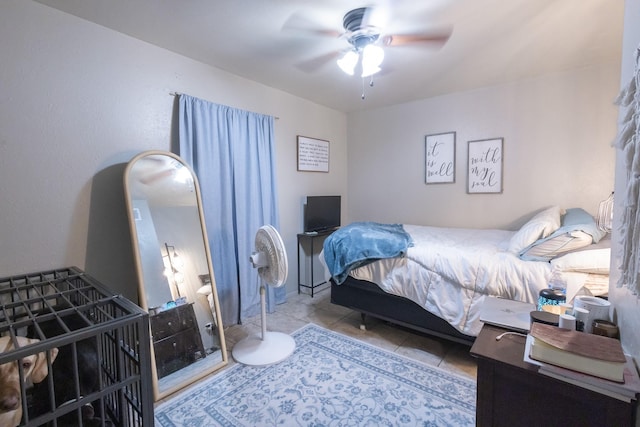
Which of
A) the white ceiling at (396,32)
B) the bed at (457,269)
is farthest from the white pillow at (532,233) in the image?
the white ceiling at (396,32)

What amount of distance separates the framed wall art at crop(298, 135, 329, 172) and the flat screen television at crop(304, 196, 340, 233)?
1.28 feet

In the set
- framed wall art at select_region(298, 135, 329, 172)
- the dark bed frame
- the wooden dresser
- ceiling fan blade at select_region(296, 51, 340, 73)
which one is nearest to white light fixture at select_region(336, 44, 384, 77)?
ceiling fan blade at select_region(296, 51, 340, 73)

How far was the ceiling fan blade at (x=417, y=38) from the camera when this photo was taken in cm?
207

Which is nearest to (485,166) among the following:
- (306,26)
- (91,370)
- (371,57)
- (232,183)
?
(371,57)

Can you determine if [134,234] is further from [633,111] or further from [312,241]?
[633,111]

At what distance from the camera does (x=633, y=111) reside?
73cm

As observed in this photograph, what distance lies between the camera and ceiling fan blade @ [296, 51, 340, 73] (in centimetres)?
239

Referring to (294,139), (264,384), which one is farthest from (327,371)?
(294,139)

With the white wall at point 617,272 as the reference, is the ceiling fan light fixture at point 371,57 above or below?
above

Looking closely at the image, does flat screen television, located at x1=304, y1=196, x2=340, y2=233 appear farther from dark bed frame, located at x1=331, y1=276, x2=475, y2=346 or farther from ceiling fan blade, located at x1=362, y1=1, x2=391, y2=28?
ceiling fan blade, located at x1=362, y1=1, x2=391, y2=28

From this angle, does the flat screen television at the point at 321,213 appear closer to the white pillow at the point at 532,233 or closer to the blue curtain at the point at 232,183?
the blue curtain at the point at 232,183

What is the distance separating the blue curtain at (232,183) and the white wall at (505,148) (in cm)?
163

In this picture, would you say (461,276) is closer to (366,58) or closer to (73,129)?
(366,58)

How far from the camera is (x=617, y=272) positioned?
96cm
